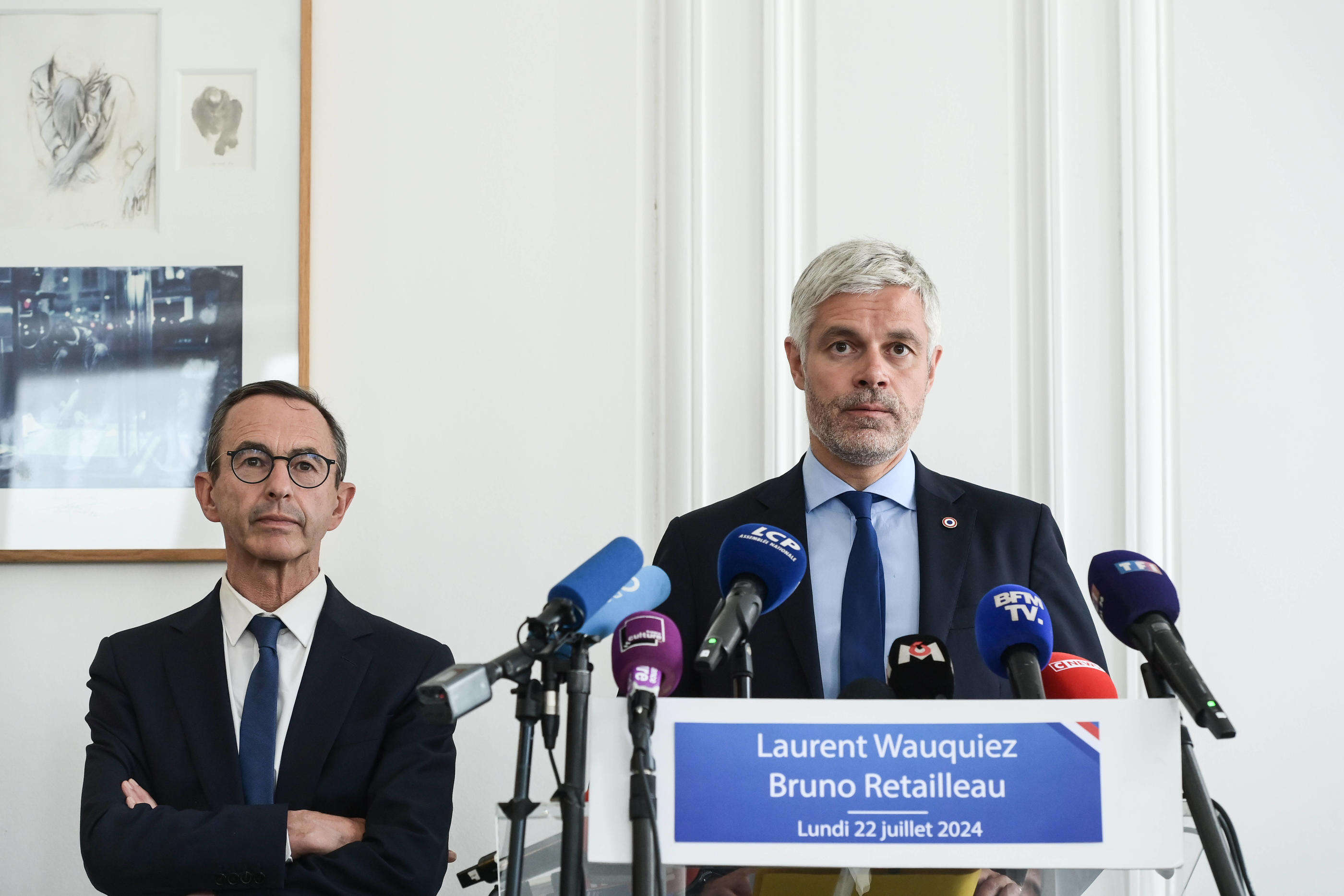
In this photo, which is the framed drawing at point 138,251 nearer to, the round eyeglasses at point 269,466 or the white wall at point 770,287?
the white wall at point 770,287

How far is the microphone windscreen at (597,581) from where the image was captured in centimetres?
124

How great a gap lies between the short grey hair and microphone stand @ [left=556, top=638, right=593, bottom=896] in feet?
3.81

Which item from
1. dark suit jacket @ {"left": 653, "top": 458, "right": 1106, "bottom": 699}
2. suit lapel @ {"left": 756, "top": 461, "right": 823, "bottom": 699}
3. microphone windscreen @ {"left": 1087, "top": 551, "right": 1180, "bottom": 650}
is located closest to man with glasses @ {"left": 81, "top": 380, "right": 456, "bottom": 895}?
dark suit jacket @ {"left": 653, "top": 458, "right": 1106, "bottom": 699}

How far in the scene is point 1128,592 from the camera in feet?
4.36

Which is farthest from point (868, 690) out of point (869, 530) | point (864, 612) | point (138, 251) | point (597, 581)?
point (138, 251)

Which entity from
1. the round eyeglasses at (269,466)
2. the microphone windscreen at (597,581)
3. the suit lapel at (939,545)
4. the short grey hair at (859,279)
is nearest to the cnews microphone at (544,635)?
the microphone windscreen at (597,581)

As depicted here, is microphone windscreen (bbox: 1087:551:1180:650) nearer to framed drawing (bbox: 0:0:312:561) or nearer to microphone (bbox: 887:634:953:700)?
microphone (bbox: 887:634:953:700)

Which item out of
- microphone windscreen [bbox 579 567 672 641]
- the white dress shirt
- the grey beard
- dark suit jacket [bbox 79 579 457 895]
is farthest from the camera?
the white dress shirt

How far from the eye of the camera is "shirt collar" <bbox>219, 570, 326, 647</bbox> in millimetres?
2344

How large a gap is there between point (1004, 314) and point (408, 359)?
1.50 meters

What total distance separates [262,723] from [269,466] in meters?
0.52

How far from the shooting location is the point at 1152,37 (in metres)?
2.96

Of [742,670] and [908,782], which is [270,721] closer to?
[742,670]

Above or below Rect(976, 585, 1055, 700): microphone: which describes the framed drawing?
above
